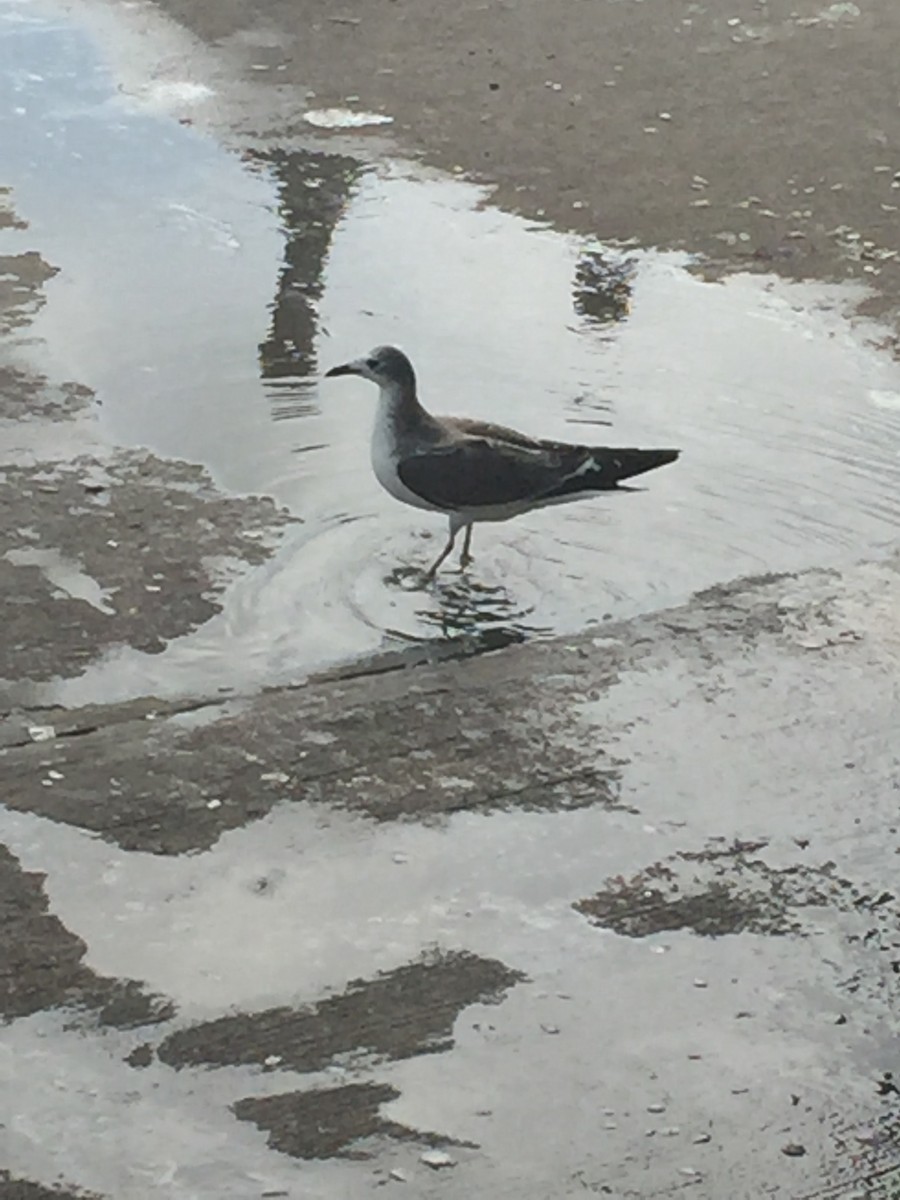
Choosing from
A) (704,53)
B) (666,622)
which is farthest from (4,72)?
(666,622)

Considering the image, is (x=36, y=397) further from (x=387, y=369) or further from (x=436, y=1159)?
(x=436, y=1159)

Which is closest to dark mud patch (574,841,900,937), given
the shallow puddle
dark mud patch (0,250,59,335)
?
the shallow puddle

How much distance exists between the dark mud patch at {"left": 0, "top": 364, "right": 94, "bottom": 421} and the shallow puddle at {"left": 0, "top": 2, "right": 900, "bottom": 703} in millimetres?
90

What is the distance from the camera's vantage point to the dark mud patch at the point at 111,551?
14.0 ft

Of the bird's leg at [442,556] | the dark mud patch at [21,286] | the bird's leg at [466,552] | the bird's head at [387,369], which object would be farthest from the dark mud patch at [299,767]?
the dark mud patch at [21,286]

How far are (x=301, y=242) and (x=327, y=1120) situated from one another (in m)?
4.31

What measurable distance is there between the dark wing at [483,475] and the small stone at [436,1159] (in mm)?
2061

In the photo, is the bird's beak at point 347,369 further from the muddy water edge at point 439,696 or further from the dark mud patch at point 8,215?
the dark mud patch at point 8,215

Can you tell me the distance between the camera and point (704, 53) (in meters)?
9.01

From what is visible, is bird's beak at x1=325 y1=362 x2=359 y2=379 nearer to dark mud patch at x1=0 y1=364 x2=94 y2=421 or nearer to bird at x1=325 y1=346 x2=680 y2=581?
bird at x1=325 y1=346 x2=680 y2=581

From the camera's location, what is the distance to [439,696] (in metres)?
4.07

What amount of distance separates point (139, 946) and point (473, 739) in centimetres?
92

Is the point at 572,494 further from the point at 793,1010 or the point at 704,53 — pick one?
the point at 704,53

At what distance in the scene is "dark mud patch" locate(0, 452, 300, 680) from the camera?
4258 millimetres
